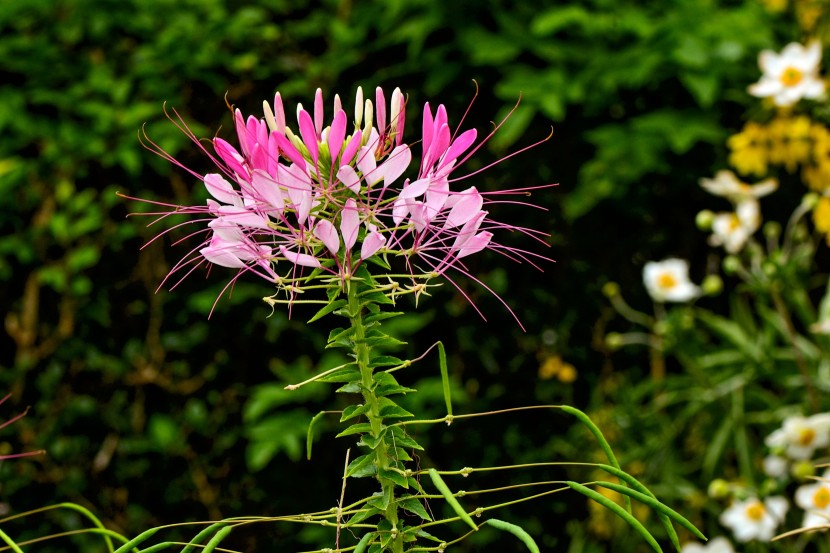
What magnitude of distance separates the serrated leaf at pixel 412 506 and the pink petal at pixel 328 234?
18cm

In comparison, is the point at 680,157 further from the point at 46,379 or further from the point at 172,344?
the point at 46,379

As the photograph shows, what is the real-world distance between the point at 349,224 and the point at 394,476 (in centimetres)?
18

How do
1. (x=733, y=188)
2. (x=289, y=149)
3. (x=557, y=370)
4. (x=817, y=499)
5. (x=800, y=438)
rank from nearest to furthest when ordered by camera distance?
(x=289, y=149)
(x=817, y=499)
(x=800, y=438)
(x=733, y=188)
(x=557, y=370)

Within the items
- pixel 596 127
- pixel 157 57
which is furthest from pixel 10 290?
pixel 596 127

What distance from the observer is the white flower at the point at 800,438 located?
77.4 inches

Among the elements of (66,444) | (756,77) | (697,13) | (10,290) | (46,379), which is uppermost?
(697,13)

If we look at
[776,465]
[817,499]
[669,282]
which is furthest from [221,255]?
[669,282]

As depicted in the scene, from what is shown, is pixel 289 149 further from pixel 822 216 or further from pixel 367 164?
pixel 822 216

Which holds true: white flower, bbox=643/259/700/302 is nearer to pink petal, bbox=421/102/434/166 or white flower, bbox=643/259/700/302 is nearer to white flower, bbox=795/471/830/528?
white flower, bbox=795/471/830/528

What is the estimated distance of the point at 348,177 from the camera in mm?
629

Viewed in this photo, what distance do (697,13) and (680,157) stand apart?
406 millimetres

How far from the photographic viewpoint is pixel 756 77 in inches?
94.7

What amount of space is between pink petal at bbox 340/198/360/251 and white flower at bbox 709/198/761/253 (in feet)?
5.66

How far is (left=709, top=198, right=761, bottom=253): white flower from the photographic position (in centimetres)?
224
